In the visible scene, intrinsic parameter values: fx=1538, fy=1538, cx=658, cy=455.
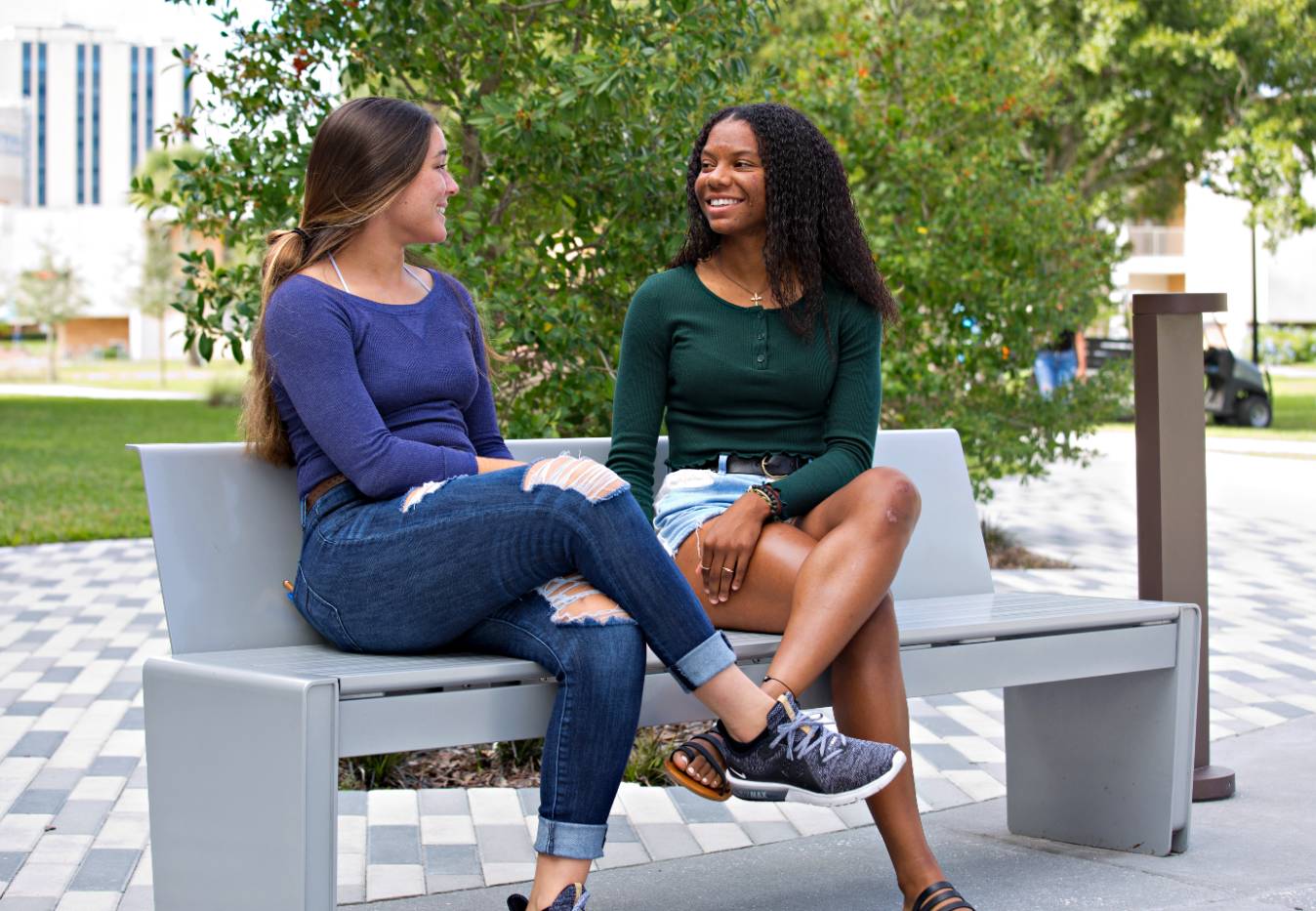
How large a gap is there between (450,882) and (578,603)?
996 mm

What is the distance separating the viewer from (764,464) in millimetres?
3268

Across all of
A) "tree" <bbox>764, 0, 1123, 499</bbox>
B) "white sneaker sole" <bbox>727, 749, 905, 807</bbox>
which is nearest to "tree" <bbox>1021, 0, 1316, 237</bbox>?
"tree" <bbox>764, 0, 1123, 499</bbox>

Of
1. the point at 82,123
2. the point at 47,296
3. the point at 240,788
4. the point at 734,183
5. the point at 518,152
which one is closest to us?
the point at 240,788

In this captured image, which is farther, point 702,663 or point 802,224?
point 802,224

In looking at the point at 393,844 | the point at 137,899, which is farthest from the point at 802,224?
the point at 137,899

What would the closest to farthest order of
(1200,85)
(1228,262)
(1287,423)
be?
(1200,85), (1287,423), (1228,262)

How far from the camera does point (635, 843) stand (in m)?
3.53

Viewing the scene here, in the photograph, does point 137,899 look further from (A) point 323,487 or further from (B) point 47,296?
(B) point 47,296

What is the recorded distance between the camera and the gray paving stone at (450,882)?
3.20m

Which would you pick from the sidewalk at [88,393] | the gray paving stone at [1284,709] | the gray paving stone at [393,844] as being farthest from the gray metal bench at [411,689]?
the sidewalk at [88,393]

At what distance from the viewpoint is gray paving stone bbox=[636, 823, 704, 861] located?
348 cm

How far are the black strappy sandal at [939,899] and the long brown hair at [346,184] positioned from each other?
4.70ft

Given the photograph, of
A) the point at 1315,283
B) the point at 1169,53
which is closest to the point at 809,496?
the point at 1169,53

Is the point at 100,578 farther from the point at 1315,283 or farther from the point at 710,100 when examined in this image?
the point at 1315,283
